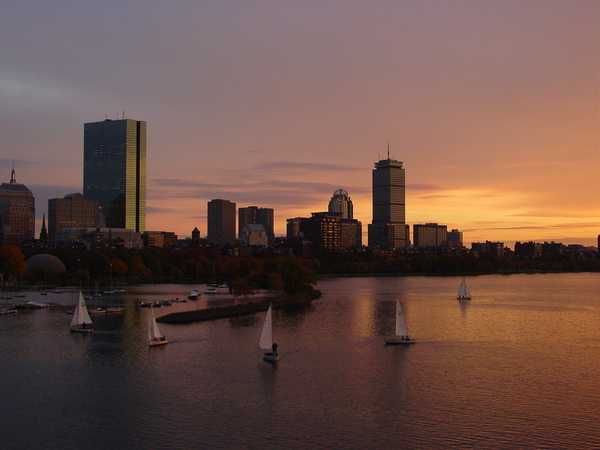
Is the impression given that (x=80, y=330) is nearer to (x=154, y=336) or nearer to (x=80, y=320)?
(x=80, y=320)

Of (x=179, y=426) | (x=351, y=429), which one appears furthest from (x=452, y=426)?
(x=179, y=426)

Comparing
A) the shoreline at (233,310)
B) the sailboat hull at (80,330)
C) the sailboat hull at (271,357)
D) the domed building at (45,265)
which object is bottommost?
the sailboat hull at (271,357)

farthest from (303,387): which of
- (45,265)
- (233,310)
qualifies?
(45,265)

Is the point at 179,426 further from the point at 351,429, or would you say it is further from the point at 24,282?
the point at 24,282

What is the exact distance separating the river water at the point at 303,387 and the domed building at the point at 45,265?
10372 cm

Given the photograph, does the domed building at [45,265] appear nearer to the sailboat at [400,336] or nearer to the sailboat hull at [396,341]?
the sailboat at [400,336]

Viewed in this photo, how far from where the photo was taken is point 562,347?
69.8 m

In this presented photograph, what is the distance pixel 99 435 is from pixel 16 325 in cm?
5462

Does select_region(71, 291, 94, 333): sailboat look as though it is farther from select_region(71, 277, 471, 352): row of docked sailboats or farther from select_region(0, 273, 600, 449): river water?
select_region(0, 273, 600, 449): river water

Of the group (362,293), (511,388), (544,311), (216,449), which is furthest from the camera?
(362,293)

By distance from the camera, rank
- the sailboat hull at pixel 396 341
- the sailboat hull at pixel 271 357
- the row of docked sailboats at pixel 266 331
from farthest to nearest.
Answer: the sailboat hull at pixel 396 341 < the row of docked sailboats at pixel 266 331 < the sailboat hull at pixel 271 357

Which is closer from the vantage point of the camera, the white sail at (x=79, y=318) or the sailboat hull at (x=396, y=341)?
the sailboat hull at (x=396, y=341)

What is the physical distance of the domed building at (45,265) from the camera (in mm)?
185875

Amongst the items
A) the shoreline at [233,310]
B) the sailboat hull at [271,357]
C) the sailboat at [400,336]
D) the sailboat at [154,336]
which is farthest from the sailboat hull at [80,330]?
the sailboat at [400,336]
